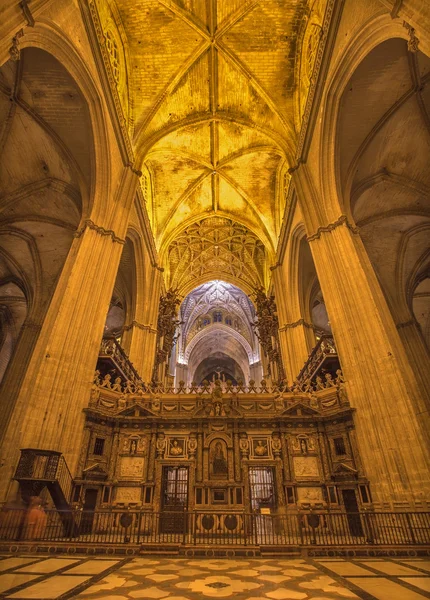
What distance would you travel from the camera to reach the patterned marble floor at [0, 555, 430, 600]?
10.1 feet

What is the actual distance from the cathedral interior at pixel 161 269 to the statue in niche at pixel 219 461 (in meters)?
0.08

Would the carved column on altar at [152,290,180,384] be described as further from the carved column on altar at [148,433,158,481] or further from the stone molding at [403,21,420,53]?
the stone molding at [403,21,420,53]

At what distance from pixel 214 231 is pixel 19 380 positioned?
1740 centimetres

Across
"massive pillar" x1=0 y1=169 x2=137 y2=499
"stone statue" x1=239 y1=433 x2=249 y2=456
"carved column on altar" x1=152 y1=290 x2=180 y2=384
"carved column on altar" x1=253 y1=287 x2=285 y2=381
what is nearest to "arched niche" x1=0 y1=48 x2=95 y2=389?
"massive pillar" x1=0 y1=169 x2=137 y2=499

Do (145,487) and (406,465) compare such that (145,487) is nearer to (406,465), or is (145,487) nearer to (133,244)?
(406,465)

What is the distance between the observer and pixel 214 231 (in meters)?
26.2

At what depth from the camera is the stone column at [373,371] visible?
7078 millimetres

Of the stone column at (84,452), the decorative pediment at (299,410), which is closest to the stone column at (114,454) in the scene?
the stone column at (84,452)

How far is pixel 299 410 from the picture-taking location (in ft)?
32.6

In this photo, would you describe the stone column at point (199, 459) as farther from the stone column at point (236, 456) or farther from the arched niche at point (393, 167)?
the arched niche at point (393, 167)

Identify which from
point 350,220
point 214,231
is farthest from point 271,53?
point 214,231

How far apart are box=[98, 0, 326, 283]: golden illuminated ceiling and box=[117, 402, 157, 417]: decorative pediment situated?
36.2 feet

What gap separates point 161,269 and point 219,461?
501 inches

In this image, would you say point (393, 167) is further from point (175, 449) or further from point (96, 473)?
point (96, 473)
